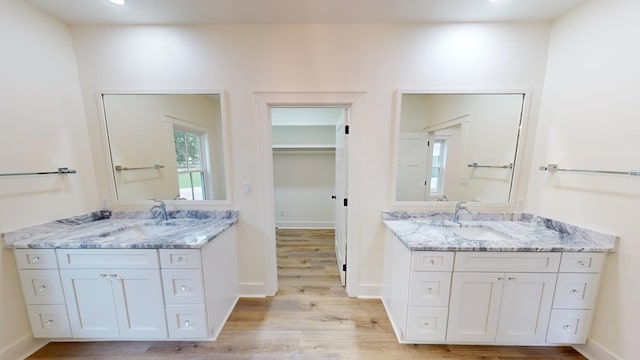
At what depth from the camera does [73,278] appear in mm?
1605

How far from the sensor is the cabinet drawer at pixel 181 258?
5.20ft

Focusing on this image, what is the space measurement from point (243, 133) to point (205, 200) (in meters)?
0.79

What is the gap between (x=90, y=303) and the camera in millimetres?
1643

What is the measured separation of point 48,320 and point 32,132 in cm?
146

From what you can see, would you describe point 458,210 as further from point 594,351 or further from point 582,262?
point 594,351

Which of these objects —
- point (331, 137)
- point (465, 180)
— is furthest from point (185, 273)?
point (331, 137)

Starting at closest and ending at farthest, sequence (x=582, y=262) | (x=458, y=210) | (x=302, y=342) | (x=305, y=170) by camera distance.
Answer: (x=582, y=262) → (x=302, y=342) → (x=458, y=210) → (x=305, y=170)

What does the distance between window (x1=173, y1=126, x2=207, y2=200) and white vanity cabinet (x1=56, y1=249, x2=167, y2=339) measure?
2.46 feet

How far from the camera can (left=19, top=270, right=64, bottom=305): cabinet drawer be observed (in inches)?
62.6

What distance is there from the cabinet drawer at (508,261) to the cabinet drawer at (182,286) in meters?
1.94

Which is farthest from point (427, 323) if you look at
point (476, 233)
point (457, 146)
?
point (457, 146)

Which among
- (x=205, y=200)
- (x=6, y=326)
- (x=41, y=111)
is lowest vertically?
(x=6, y=326)

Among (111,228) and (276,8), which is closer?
Answer: (276,8)

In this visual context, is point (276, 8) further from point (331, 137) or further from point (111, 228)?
point (331, 137)
